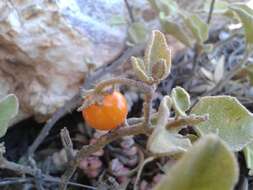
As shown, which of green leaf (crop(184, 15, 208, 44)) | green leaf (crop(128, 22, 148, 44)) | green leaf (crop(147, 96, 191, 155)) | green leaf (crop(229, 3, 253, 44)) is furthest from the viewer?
green leaf (crop(128, 22, 148, 44))

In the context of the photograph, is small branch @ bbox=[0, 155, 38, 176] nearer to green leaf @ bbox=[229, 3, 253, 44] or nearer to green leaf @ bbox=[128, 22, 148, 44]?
green leaf @ bbox=[128, 22, 148, 44]

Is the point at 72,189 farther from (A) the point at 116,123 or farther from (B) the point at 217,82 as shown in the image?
(B) the point at 217,82

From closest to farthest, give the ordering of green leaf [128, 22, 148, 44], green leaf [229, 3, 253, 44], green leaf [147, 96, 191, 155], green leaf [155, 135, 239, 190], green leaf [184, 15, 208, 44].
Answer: green leaf [155, 135, 239, 190], green leaf [147, 96, 191, 155], green leaf [229, 3, 253, 44], green leaf [184, 15, 208, 44], green leaf [128, 22, 148, 44]

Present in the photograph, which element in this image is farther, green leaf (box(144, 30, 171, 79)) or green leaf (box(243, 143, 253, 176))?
green leaf (box(243, 143, 253, 176))

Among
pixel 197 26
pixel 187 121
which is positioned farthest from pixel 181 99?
pixel 197 26

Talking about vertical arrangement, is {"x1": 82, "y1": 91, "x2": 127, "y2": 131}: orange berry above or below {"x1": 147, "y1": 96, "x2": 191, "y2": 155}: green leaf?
below

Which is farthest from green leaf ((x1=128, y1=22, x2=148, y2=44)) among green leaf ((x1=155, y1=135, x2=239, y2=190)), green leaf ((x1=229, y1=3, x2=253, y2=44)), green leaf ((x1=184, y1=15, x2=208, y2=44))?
green leaf ((x1=155, y1=135, x2=239, y2=190))

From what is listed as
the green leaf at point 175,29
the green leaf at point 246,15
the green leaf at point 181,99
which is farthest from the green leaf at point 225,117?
the green leaf at point 175,29
